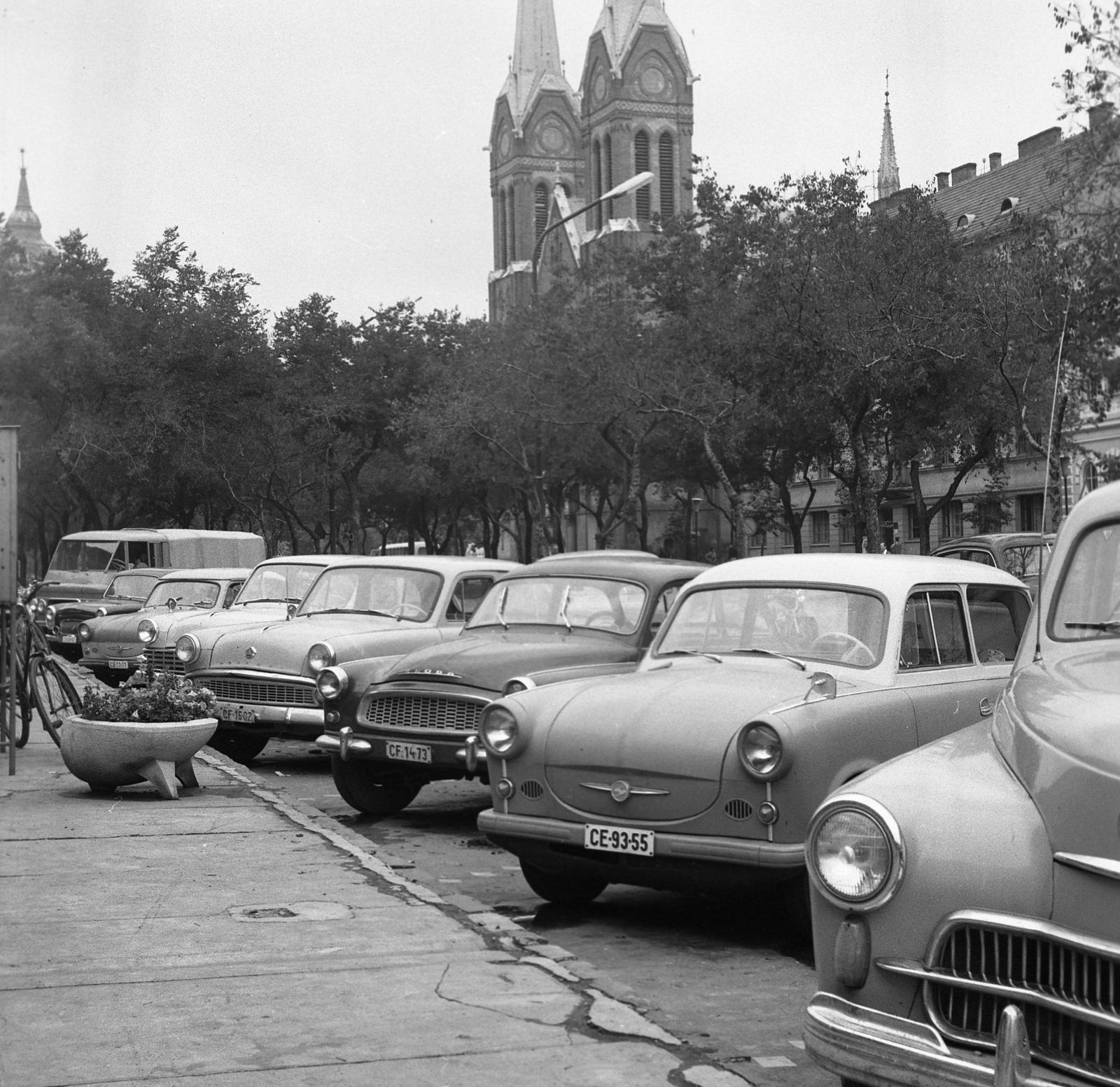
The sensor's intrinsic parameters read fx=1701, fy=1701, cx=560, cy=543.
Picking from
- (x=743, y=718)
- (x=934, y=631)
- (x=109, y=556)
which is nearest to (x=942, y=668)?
(x=934, y=631)

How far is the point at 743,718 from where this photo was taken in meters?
6.98

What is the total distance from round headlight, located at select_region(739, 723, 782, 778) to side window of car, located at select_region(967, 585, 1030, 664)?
189cm

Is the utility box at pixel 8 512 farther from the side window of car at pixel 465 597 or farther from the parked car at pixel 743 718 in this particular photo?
the parked car at pixel 743 718

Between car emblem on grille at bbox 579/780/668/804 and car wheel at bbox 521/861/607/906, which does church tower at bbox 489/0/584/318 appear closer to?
car wheel at bbox 521/861/607/906

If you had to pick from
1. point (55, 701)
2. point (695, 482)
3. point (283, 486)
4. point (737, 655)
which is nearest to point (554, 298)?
point (695, 482)

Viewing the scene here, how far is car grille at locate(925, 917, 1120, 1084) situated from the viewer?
351cm

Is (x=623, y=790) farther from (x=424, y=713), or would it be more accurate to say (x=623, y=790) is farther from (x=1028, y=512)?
(x=1028, y=512)

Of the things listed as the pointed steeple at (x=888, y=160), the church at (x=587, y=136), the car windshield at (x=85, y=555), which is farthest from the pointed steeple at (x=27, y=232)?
the pointed steeple at (x=888, y=160)

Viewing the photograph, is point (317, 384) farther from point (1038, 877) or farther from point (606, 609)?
point (1038, 877)

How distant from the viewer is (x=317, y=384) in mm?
52906

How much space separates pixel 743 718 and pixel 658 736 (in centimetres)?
37

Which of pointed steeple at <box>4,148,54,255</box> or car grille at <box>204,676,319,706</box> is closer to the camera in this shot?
car grille at <box>204,676,319,706</box>

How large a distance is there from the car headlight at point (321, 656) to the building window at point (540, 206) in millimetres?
99965

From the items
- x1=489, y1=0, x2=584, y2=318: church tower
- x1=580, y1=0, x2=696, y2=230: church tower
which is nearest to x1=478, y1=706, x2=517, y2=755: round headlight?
x1=580, y1=0, x2=696, y2=230: church tower
